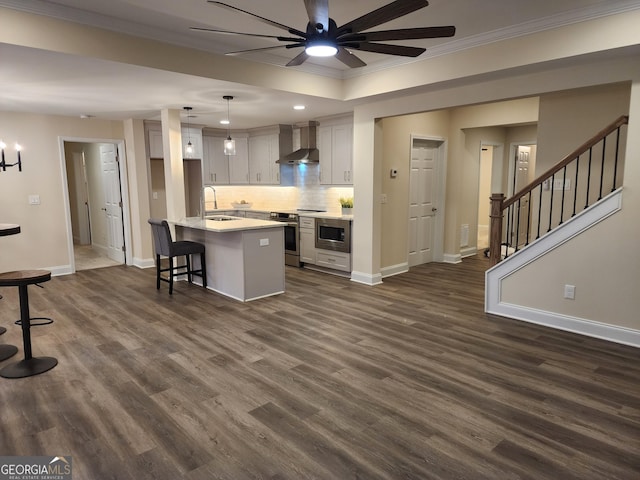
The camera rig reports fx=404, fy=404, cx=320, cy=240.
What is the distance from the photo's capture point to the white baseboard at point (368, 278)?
5848 millimetres

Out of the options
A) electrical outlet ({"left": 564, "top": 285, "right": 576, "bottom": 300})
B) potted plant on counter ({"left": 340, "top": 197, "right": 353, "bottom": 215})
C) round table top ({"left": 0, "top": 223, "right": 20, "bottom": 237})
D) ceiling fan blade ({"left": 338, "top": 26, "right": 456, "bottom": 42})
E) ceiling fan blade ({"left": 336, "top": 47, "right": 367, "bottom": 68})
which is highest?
ceiling fan blade ({"left": 336, "top": 47, "right": 367, "bottom": 68})

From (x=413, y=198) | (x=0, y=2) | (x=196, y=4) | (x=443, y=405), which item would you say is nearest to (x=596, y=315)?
(x=443, y=405)

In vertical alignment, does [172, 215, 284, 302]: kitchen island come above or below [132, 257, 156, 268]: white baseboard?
above

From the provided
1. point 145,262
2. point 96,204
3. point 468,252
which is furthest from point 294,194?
point 96,204

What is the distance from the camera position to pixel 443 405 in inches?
107

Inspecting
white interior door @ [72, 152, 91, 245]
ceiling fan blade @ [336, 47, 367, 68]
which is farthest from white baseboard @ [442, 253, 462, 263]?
white interior door @ [72, 152, 91, 245]

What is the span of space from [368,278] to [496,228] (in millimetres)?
1960

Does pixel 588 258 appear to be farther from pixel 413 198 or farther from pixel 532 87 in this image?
pixel 413 198

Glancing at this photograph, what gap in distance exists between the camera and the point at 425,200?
6.96m

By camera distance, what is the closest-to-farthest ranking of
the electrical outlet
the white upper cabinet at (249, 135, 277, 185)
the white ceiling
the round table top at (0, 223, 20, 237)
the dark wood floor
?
1. the dark wood floor
2. the white ceiling
3. the electrical outlet
4. the round table top at (0, 223, 20, 237)
5. the white upper cabinet at (249, 135, 277, 185)

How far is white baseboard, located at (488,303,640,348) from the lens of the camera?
3.65 meters

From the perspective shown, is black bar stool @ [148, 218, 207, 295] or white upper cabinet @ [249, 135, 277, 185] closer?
black bar stool @ [148, 218, 207, 295]

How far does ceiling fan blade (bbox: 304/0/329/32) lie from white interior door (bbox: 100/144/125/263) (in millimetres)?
5761

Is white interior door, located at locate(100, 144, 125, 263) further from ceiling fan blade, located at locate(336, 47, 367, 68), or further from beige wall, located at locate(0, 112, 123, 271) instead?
ceiling fan blade, located at locate(336, 47, 367, 68)
